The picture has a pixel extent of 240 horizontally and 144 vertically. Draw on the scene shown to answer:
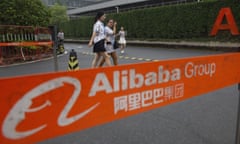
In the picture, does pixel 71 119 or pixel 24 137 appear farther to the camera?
pixel 71 119

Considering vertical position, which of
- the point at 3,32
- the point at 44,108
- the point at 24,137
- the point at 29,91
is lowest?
the point at 24,137

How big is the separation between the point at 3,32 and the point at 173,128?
9.42m

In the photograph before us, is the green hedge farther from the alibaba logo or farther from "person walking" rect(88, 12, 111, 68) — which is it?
the alibaba logo

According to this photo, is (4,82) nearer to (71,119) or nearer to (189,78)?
(71,119)

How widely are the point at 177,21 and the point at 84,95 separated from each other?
58.8 ft

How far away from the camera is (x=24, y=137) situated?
4.19 ft

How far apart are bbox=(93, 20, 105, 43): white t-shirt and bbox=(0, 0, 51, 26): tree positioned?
6325 mm

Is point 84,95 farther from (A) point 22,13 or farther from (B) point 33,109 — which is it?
(A) point 22,13

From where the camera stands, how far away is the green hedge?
15.3 metres

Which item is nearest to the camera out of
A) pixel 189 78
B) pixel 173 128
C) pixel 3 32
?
pixel 189 78

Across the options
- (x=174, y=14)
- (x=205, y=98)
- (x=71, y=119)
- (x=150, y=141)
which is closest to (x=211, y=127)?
(x=150, y=141)

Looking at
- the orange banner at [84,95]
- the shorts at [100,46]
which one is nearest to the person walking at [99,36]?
the shorts at [100,46]

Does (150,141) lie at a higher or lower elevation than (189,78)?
lower

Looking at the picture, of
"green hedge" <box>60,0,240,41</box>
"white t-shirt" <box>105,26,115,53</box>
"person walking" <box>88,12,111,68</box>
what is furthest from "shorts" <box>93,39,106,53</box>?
"green hedge" <box>60,0,240,41</box>
